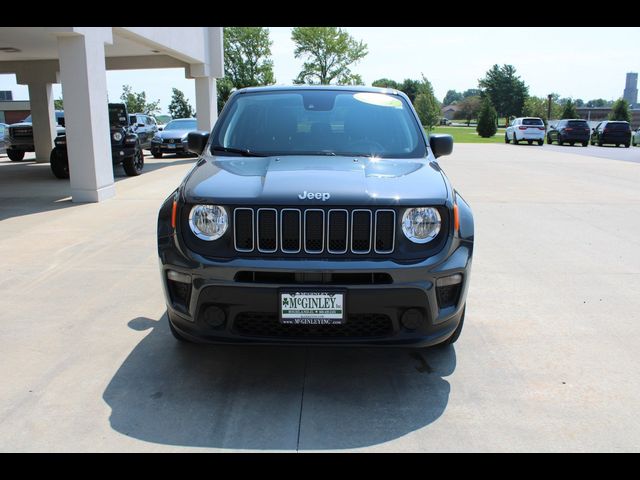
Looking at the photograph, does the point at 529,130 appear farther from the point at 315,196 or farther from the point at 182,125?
the point at 315,196

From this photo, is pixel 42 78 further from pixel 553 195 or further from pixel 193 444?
pixel 193 444

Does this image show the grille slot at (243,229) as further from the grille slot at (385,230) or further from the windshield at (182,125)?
the windshield at (182,125)

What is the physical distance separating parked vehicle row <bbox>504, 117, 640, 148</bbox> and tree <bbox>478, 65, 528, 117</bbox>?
65093mm

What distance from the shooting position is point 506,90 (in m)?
98.8

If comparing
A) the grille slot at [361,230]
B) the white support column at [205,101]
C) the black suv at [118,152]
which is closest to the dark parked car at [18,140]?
the white support column at [205,101]

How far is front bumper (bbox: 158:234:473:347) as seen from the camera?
3002 millimetres

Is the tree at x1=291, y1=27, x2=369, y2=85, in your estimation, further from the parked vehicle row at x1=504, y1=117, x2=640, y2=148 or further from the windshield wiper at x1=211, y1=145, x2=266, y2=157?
the windshield wiper at x1=211, y1=145, x2=266, y2=157

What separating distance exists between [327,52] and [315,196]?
7358 centimetres

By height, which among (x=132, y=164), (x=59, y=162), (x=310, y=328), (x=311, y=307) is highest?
(x=311, y=307)

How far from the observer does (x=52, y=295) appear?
5.11 meters

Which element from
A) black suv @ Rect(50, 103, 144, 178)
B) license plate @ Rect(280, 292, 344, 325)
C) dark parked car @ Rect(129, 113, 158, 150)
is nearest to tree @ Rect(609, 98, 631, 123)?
dark parked car @ Rect(129, 113, 158, 150)

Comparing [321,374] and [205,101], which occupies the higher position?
[205,101]

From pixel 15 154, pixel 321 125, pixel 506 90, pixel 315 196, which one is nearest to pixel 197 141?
pixel 321 125
